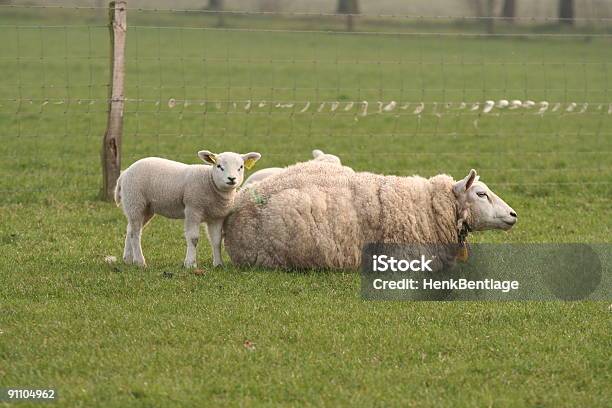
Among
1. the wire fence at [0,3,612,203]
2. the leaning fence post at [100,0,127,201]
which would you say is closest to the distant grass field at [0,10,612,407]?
the wire fence at [0,3,612,203]

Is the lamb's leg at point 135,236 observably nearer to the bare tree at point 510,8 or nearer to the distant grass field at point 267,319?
the distant grass field at point 267,319

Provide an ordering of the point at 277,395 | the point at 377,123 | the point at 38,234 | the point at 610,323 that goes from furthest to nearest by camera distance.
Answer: the point at 377,123
the point at 38,234
the point at 610,323
the point at 277,395

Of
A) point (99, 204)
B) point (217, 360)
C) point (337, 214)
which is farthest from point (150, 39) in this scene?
point (217, 360)

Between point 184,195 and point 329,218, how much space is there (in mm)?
1124

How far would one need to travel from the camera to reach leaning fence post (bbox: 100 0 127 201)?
36.7 feet

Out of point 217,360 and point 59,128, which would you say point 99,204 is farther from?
point 59,128

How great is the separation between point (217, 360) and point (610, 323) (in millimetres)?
2663

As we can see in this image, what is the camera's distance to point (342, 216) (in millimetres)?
8281

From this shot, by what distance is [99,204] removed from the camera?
11.4 meters

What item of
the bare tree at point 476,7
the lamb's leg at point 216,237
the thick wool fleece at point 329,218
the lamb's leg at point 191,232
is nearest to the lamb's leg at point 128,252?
the lamb's leg at point 191,232

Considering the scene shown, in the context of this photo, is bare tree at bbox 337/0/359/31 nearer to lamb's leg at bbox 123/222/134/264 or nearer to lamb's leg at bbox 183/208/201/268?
lamb's leg at bbox 123/222/134/264

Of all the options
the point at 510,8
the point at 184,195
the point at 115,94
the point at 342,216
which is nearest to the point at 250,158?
the point at 184,195

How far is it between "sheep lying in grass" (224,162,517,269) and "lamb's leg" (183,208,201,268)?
1.00 ft

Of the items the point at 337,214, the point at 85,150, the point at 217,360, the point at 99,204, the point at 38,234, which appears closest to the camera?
the point at 217,360
